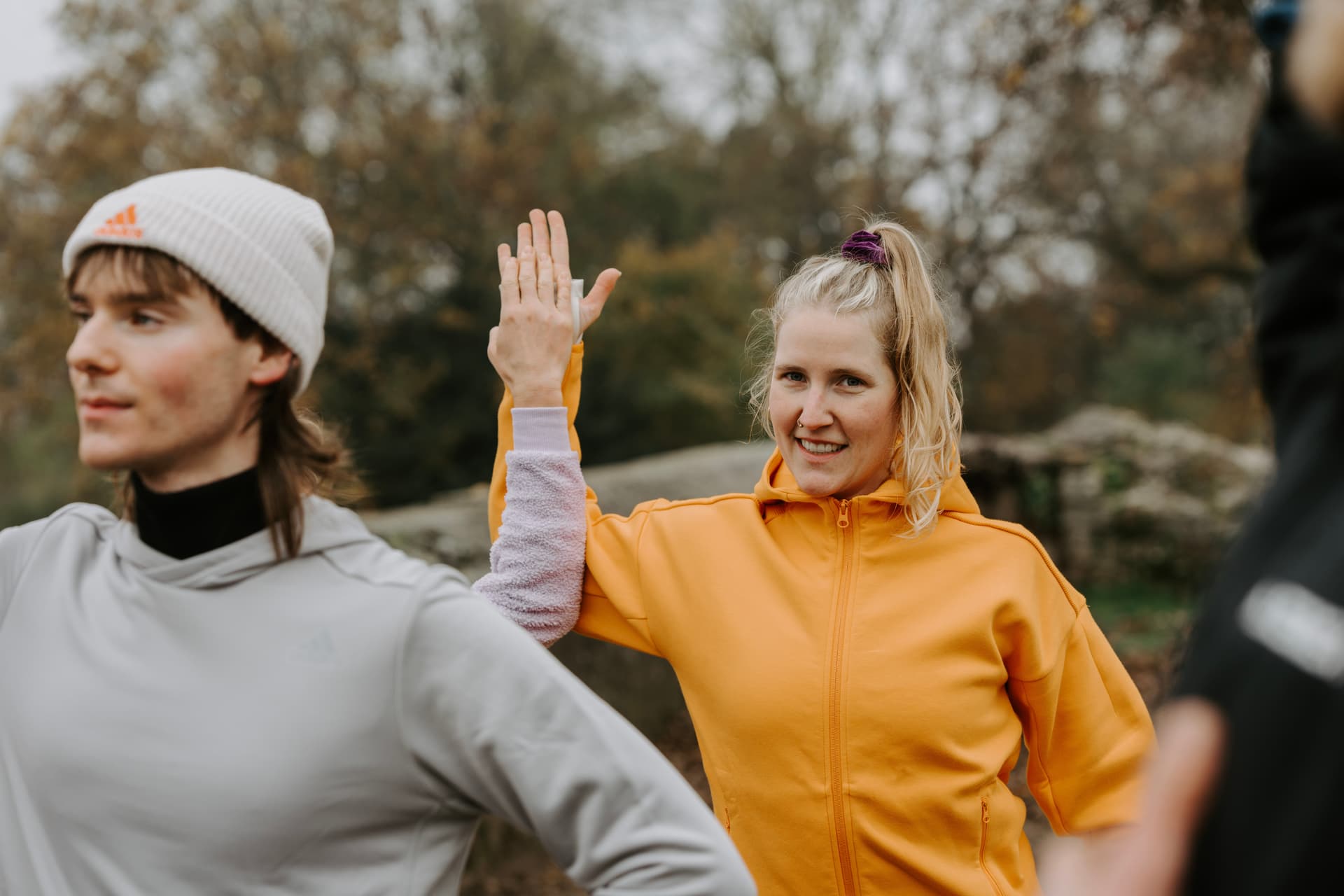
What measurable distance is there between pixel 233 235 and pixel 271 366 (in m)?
0.19

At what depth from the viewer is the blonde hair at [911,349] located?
7.32 ft

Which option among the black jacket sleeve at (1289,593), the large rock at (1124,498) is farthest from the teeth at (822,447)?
the large rock at (1124,498)

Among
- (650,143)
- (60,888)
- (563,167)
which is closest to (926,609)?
(60,888)

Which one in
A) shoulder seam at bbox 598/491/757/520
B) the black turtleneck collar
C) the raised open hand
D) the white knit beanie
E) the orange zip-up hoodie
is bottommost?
the orange zip-up hoodie

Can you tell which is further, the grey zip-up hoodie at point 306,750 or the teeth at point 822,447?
the teeth at point 822,447

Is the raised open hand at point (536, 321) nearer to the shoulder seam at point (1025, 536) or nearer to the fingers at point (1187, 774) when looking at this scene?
the shoulder seam at point (1025, 536)

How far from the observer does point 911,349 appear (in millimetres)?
2299

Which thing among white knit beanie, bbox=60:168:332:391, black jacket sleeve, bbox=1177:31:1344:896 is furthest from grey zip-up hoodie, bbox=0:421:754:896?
black jacket sleeve, bbox=1177:31:1344:896

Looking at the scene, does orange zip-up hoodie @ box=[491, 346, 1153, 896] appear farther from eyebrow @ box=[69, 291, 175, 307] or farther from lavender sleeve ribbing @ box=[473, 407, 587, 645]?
eyebrow @ box=[69, 291, 175, 307]

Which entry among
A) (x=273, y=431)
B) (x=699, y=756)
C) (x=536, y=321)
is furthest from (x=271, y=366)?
(x=699, y=756)

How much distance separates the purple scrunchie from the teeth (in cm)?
38

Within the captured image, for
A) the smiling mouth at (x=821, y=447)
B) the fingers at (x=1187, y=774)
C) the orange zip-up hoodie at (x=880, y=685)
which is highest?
the fingers at (x=1187, y=774)

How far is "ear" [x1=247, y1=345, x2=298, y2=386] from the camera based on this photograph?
1.61 meters

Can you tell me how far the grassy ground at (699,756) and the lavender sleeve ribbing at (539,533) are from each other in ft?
3.55
